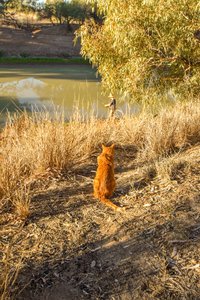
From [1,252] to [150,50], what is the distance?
6491mm

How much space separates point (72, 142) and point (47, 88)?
Answer: 61.6 ft

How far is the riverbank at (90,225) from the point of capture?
2305mm

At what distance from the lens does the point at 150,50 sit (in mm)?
8016

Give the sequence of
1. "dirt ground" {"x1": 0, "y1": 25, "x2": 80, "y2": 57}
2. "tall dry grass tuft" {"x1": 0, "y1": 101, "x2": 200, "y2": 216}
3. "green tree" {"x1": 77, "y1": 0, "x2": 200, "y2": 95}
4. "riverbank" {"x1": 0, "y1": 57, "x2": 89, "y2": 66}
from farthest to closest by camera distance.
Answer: "dirt ground" {"x1": 0, "y1": 25, "x2": 80, "y2": 57} < "riverbank" {"x1": 0, "y1": 57, "x2": 89, "y2": 66} < "green tree" {"x1": 77, "y1": 0, "x2": 200, "y2": 95} < "tall dry grass tuft" {"x1": 0, "y1": 101, "x2": 200, "y2": 216}

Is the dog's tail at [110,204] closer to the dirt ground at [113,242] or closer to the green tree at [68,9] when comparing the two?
the dirt ground at [113,242]

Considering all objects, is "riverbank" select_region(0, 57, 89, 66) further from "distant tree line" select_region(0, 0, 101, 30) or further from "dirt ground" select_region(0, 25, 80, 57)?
"distant tree line" select_region(0, 0, 101, 30)

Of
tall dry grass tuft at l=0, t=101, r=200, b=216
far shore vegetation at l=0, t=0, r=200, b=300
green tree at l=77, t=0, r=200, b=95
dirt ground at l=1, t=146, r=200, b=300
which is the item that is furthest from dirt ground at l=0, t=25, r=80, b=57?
dirt ground at l=1, t=146, r=200, b=300

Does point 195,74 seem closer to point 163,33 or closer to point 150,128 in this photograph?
point 163,33

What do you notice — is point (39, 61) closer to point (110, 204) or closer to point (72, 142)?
point (72, 142)

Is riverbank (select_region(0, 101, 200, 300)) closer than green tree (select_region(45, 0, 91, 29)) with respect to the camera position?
Yes

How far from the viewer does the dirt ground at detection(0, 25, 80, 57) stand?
38125 millimetres

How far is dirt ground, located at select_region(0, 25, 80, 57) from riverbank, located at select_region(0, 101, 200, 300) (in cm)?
3510

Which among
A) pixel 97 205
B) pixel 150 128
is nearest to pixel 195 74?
pixel 150 128

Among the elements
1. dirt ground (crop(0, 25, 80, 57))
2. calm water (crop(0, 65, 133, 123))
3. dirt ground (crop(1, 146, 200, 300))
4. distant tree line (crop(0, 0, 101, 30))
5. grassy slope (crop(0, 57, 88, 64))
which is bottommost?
calm water (crop(0, 65, 133, 123))
